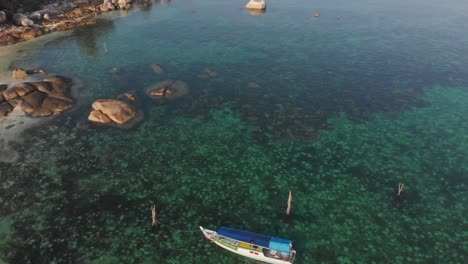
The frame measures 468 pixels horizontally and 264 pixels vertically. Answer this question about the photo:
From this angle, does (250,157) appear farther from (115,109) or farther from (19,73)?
(19,73)

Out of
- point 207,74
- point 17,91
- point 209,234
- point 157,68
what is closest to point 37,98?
point 17,91

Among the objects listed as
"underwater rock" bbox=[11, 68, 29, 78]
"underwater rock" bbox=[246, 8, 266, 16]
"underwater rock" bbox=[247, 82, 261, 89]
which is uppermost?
"underwater rock" bbox=[246, 8, 266, 16]

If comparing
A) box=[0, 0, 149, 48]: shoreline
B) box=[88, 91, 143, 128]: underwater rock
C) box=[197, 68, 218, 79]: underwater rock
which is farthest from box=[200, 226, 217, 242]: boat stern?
box=[0, 0, 149, 48]: shoreline

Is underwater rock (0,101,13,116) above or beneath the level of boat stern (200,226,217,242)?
above

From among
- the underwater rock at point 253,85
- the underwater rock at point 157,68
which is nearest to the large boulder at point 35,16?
the underwater rock at point 157,68

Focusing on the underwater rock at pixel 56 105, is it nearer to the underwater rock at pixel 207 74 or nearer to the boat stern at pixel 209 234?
the underwater rock at pixel 207 74

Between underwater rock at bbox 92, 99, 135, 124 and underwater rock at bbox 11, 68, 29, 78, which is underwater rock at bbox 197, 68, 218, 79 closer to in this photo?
underwater rock at bbox 92, 99, 135, 124
